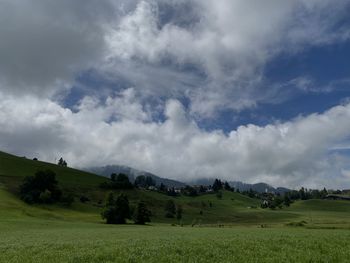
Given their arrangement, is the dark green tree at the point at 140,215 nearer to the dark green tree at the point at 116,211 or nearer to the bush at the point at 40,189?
the dark green tree at the point at 116,211

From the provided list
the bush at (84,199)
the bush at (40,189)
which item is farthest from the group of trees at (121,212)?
the bush at (84,199)

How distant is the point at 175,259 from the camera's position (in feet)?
80.8

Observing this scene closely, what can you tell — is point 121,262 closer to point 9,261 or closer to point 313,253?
point 9,261

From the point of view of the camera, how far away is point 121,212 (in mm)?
136750

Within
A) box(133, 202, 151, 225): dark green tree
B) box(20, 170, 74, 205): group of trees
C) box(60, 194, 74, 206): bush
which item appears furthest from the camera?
box(60, 194, 74, 206): bush

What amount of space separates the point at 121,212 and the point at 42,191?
165 ft

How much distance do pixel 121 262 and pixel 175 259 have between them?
11.3 ft

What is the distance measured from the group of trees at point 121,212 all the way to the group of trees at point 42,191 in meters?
40.5

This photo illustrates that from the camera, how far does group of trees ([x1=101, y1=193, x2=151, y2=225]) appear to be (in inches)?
5310

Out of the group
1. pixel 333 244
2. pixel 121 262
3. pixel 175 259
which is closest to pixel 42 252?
pixel 121 262

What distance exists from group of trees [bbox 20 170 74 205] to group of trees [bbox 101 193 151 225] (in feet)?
133

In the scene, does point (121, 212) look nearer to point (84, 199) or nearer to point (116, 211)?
point (116, 211)

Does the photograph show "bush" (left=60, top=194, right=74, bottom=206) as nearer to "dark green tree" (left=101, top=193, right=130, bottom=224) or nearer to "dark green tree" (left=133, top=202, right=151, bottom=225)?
"dark green tree" (left=101, top=193, right=130, bottom=224)

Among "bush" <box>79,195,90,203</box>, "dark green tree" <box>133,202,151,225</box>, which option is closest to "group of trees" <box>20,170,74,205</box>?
"bush" <box>79,195,90,203</box>
